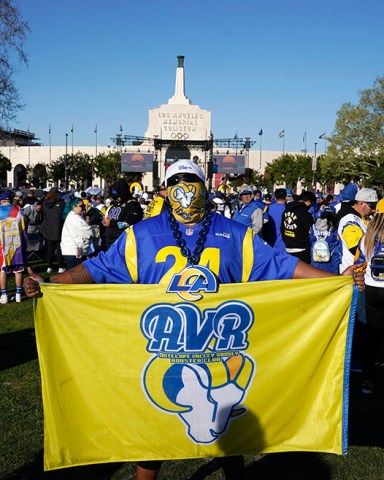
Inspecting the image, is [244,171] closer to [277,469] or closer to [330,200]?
[330,200]

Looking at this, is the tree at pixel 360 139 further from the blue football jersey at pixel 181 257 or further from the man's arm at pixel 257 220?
the blue football jersey at pixel 181 257

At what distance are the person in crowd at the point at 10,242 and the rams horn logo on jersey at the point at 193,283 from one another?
681 cm

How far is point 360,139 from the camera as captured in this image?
64.4 m

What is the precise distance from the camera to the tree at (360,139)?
61.1m

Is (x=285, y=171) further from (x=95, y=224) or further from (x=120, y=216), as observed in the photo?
(x=120, y=216)

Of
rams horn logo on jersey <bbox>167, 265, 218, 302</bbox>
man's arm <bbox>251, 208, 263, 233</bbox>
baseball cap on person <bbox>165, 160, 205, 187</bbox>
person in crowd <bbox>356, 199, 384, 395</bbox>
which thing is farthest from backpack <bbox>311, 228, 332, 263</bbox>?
rams horn logo on jersey <bbox>167, 265, 218, 302</bbox>

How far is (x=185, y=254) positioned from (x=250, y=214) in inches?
329

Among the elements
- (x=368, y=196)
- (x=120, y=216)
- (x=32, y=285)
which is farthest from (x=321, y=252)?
(x=32, y=285)

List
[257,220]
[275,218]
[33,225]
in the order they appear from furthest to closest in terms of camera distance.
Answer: [33,225] < [275,218] < [257,220]

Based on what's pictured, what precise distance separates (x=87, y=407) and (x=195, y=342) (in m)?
0.77

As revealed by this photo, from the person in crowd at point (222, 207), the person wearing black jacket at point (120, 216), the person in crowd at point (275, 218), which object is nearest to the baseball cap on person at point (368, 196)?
the person in crowd at point (275, 218)

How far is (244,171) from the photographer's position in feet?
307

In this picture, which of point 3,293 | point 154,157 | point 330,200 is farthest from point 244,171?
point 3,293

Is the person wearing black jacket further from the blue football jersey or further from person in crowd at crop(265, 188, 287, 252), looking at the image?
the blue football jersey
